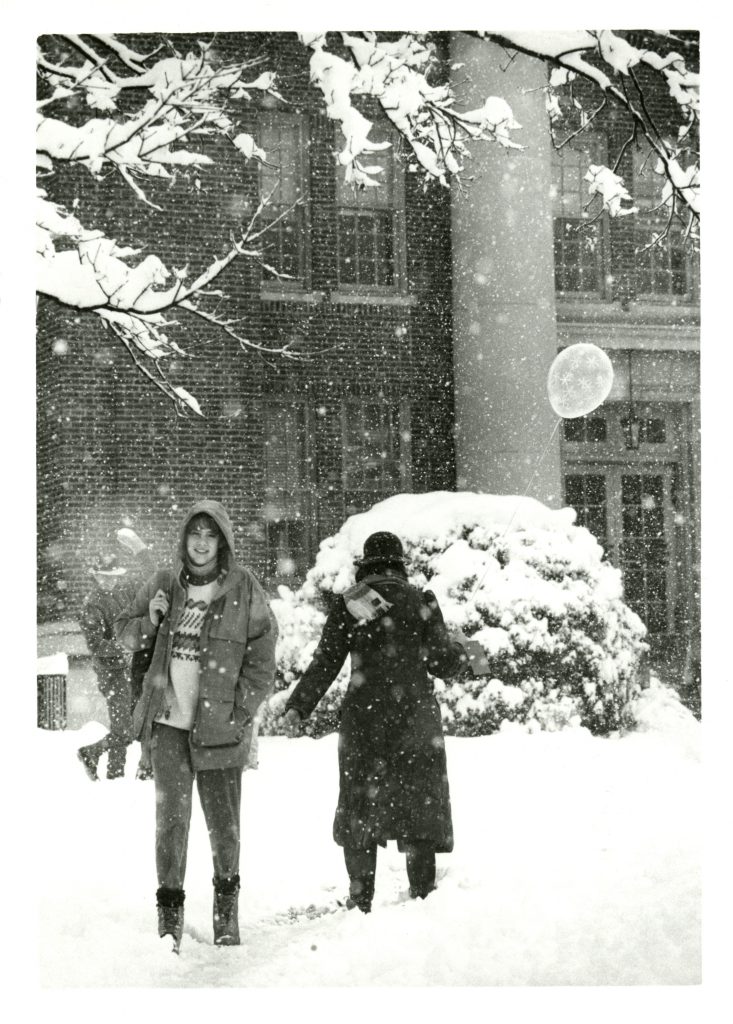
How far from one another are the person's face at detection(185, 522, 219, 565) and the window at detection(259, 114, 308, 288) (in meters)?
5.36

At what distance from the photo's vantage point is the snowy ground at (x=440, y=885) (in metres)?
4.76

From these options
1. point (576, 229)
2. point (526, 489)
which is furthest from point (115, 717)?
point (576, 229)

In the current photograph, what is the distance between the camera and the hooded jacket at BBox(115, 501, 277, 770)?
14.7 ft

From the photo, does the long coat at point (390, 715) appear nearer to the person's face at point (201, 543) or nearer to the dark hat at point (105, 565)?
the person's face at point (201, 543)

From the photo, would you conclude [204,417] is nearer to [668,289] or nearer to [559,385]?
[559,385]

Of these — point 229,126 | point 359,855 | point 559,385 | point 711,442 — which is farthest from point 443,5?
point 359,855

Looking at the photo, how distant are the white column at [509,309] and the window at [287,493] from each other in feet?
4.42

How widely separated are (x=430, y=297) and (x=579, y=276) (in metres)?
1.30

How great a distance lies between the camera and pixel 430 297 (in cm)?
950

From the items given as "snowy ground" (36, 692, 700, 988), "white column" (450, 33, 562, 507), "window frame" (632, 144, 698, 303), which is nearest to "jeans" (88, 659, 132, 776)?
"snowy ground" (36, 692, 700, 988)

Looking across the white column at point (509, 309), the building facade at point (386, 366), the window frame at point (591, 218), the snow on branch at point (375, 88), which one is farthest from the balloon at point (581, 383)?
the window frame at point (591, 218)

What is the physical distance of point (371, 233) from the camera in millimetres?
9641

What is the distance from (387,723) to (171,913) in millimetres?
1087

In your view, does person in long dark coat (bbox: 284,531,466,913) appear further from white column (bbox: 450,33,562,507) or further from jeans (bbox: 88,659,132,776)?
white column (bbox: 450,33,562,507)
